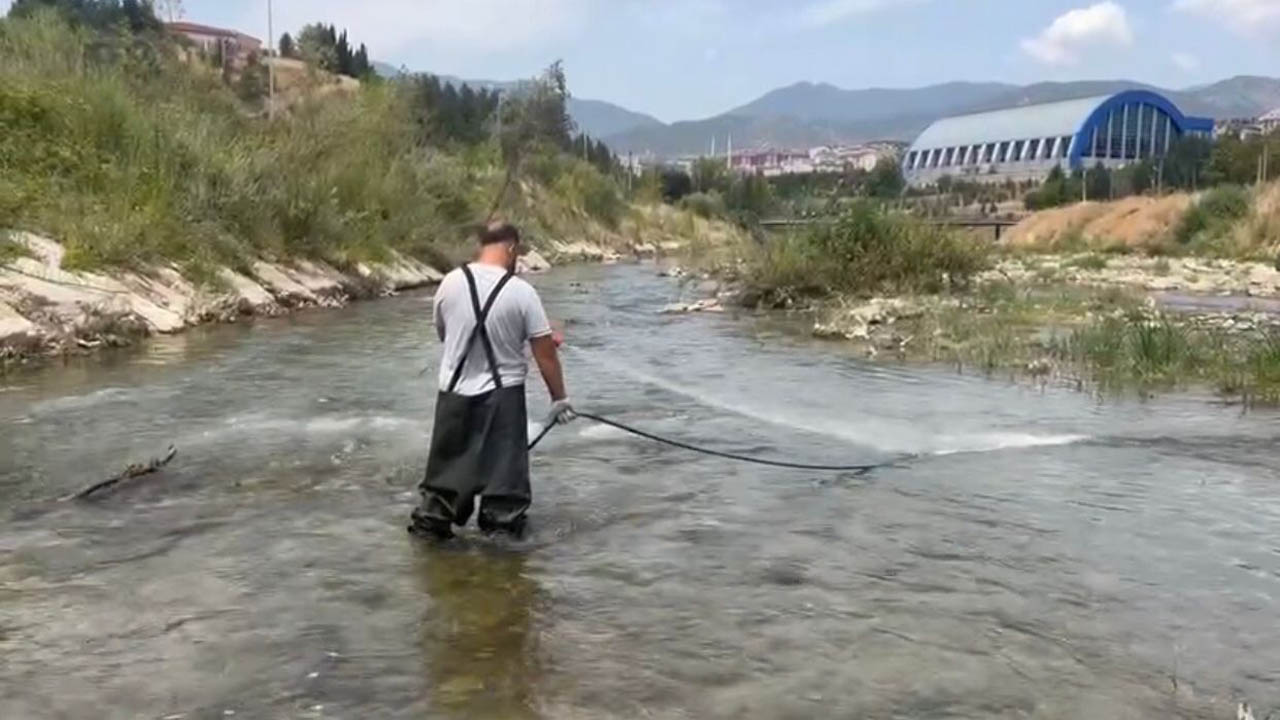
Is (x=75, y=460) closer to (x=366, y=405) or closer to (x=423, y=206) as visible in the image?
(x=366, y=405)

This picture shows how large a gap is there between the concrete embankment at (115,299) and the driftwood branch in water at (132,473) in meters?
6.29

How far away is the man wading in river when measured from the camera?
6934 millimetres

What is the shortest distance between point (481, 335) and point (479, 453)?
647mm

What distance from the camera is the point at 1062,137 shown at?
496ft

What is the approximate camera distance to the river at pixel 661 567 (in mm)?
5051

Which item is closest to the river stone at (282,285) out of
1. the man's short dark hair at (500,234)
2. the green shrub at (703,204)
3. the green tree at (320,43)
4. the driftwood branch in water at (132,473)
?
the driftwood branch in water at (132,473)

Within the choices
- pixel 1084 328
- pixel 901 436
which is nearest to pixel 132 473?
pixel 901 436

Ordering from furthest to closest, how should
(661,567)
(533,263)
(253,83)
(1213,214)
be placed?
(253,83) < (1213,214) < (533,263) < (661,567)

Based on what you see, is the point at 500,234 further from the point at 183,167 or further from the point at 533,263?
the point at 533,263

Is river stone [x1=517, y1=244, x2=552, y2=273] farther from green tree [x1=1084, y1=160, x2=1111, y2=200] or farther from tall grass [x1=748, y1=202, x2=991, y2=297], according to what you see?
green tree [x1=1084, y1=160, x2=1111, y2=200]

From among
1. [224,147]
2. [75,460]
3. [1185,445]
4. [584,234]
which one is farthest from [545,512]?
[584,234]

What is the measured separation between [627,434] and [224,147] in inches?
679

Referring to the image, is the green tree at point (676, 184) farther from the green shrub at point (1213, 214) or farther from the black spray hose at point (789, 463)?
the black spray hose at point (789, 463)

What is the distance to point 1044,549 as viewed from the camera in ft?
23.5
